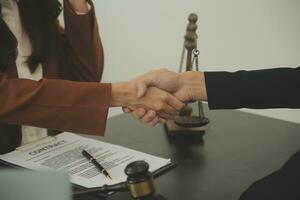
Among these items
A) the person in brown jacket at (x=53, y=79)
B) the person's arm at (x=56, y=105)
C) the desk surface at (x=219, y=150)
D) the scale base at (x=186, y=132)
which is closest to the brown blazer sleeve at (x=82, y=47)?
the person in brown jacket at (x=53, y=79)

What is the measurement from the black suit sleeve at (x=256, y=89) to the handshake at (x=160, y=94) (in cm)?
15

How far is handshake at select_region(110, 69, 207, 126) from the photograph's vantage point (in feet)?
3.93

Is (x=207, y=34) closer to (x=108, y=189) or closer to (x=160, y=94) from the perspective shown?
(x=160, y=94)

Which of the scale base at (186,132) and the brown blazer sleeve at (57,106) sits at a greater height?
the brown blazer sleeve at (57,106)

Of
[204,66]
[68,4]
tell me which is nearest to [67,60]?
[68,4]

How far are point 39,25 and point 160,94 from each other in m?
0.51

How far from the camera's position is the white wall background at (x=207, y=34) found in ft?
4.77

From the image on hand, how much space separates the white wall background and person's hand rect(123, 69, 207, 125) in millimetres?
418

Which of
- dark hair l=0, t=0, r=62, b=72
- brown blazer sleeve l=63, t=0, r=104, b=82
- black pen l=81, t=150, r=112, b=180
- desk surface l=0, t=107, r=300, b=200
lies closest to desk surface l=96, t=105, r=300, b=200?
desk surface l=0, t=107, r=300, b=200

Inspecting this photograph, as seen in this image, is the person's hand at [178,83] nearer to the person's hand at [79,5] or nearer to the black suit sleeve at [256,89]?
the black suit sleeve at [256,89]

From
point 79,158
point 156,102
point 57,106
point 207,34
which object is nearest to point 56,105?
point 57,106

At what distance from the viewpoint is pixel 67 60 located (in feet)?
4.82

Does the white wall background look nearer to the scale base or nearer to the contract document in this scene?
the scale base

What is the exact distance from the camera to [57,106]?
104 centimetres
